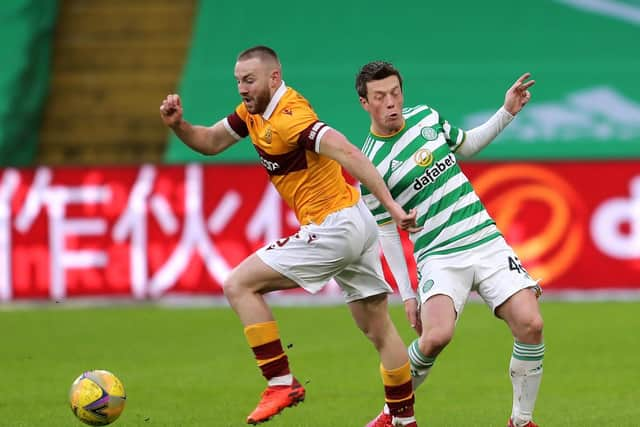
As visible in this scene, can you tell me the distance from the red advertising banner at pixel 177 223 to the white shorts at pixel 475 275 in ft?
25.7

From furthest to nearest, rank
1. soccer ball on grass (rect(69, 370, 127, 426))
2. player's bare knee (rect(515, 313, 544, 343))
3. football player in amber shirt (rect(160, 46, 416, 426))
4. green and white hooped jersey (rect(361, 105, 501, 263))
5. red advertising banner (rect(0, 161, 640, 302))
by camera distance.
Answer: red advertising banner (rect(0, 161, 640, 302)) < green and white hooped jersey (rect(361, 105, 501, 263)) < soccer ball on grass (rect(69, 370, 127, 426)) < player's bare knee (rect(515, 313, 544, 343)) < football player in amber shirt (rect(160, 46, 416, 426))

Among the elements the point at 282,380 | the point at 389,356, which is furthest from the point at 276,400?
the point at 389,356

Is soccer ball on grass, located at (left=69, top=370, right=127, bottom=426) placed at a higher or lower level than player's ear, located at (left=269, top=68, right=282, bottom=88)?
lower

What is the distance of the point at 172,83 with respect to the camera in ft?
66.4

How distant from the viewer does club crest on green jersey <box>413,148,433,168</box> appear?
7.05 metres

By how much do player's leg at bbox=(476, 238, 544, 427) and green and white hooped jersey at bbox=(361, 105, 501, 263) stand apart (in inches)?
5.5

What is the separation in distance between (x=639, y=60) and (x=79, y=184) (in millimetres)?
8478

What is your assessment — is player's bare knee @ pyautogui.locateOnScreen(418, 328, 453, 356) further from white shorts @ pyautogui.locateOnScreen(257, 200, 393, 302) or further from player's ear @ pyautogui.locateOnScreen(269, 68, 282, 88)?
player's ear @ pyautogui.locateOnScreen(269, 68, 282, 88)

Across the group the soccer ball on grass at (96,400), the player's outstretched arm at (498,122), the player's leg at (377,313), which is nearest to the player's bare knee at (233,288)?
the player's leg at (377,313)

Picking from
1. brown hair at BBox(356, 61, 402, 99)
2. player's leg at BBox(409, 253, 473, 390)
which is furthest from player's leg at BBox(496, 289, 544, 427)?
brown hair at BBox(356, 61, 402, 99)

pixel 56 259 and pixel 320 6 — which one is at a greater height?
pixel 320 6

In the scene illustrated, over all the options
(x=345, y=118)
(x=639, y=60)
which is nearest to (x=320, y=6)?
(x=345, y=118)

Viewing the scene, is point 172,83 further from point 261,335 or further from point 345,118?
point 261,335

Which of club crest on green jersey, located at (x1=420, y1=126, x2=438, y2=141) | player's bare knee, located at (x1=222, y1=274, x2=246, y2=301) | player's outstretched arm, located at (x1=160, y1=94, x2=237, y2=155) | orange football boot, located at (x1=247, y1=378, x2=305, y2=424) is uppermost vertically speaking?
player's outstretched arm, located at (x1=160, y1=94, x2=237, y2=155)
